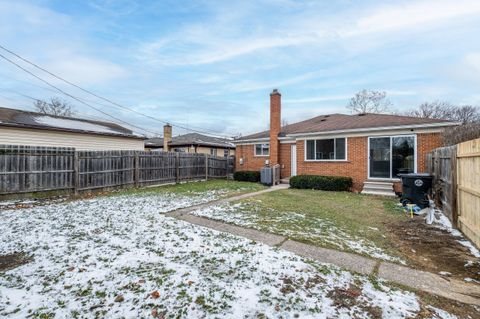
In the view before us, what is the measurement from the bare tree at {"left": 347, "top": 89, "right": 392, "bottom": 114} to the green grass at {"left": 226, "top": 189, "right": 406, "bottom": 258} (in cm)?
2462

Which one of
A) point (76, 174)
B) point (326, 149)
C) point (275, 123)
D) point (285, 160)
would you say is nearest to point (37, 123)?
point (76, 174)

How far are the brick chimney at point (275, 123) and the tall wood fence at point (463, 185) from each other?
8740mm

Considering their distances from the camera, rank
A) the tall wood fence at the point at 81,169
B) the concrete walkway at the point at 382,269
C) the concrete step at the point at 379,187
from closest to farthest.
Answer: the concrete walkway at the point at 382,269 → the tall wood fence at the point at 81,169 → the concrete step at the point at 379,187

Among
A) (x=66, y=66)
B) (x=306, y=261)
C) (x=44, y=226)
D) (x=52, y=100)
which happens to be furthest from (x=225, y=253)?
(x=52, y=100)

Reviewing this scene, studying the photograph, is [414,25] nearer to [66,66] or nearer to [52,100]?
[66,66]

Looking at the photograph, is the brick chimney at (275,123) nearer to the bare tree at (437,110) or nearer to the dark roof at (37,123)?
the dark roof at (37,123)

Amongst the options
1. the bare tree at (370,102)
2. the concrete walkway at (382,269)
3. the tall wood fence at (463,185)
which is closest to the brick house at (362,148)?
the tall wood fence at (463,185)

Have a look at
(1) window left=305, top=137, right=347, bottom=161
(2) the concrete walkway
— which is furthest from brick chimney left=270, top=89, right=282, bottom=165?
(2) the concrete walkway

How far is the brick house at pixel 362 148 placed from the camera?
10.1 m

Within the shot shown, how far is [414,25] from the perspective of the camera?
9.31 m

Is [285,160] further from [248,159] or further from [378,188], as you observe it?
[378,188]

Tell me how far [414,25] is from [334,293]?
1103cm

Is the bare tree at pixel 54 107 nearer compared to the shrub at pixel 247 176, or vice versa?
the shrub at pixel 247 176

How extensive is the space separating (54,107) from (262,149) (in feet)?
104
